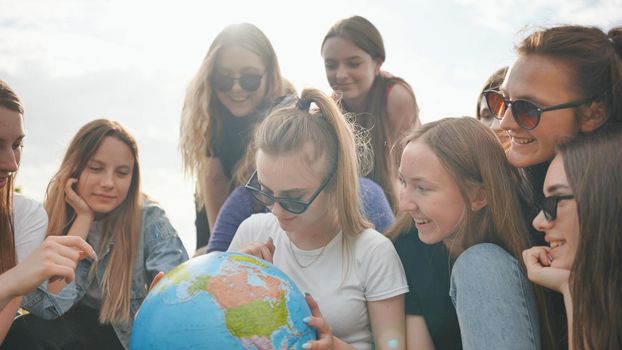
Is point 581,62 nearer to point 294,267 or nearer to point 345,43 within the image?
point 294,267

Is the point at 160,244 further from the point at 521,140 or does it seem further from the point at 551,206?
the point at 551,206

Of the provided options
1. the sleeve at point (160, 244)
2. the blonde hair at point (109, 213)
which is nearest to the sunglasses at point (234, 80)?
the blonde hair at point (109, 213)

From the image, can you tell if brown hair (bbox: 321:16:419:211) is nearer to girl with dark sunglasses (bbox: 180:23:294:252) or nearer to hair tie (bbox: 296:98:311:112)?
girl with dark sunglasses (bbox: 180:23:294:252)

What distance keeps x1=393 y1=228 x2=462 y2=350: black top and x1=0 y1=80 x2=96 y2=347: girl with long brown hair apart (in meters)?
2.08

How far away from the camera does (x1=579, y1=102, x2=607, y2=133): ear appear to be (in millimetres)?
4371

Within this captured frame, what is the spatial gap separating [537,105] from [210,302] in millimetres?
2488

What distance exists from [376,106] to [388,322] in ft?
11.2

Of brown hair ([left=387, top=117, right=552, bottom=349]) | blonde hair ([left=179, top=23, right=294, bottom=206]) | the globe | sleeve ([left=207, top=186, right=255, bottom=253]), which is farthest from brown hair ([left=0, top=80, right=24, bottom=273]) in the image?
brown hair ([left=387, top=117, right=552, bottom=349])

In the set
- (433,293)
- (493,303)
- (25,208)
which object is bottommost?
(433,293)

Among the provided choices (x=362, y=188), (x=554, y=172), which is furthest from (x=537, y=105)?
(x=362, y=188)

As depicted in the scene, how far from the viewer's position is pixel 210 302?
3512 mm

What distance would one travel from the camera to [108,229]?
6293mm

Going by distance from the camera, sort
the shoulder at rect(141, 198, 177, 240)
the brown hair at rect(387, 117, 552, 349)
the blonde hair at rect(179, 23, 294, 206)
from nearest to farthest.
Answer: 1. the brown hair at rect(387, 117, 552, 349)
2. the shoulder at rect(141, 198, 177, 240)
3. the blonde hair at rect(179, 23, 294, 206)

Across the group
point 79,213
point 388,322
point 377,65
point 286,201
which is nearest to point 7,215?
point 79,213
